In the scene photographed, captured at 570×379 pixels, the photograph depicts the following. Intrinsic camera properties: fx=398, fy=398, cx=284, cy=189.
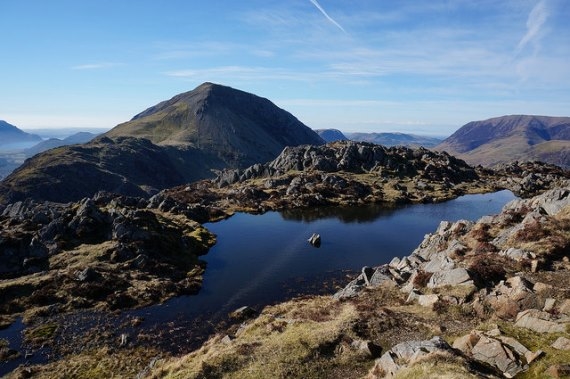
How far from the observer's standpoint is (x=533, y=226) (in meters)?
48.1

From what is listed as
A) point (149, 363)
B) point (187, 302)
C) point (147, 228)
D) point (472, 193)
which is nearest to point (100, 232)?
point (147, 228)

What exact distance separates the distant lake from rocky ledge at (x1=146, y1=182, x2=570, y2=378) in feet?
22.8

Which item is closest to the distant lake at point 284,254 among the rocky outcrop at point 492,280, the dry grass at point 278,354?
the dry grass at point 278,354

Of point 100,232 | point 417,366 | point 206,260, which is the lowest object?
point 206,260

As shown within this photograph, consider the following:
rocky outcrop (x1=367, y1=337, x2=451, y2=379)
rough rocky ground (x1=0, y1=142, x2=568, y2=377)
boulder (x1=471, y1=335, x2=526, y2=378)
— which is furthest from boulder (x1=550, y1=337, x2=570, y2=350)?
rocky outcrop (x1=367, y1=337, x2=451, y2=379)

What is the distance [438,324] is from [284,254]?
1839 inches

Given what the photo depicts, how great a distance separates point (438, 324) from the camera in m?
34.6

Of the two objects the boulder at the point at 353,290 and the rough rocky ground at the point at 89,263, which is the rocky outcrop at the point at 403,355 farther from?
the rough rocky ground at the point at 89,263

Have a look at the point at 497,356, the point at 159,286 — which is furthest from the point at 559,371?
the point at 159,286

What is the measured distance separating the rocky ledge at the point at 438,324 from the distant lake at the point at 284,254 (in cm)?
694

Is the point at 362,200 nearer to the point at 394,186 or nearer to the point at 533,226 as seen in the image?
the point at 394,186

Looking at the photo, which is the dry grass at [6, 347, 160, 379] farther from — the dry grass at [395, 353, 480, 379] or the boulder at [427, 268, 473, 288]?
the boulder at [427, 268, 473, 288]

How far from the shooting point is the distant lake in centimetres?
5194

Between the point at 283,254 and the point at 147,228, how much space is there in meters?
28.0
